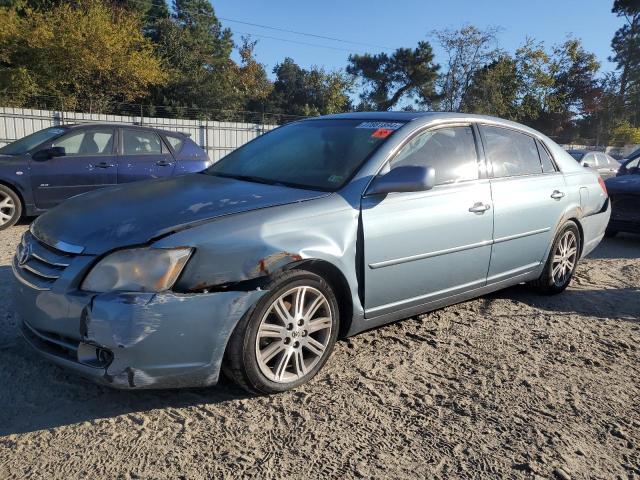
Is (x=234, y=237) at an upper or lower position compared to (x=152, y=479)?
upper

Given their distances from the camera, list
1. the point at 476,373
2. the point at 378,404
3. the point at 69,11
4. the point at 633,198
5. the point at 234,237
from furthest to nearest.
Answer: the point at 69,11, the point at 633,198, the point at 476,373, the point at 378,404, the point at 234,237

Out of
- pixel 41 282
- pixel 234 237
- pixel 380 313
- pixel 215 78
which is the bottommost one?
pixel 380 313

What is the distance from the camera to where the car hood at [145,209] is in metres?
2.63

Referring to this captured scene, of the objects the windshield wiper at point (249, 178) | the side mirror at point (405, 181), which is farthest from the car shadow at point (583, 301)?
the windshield wiper at point (249, 178)

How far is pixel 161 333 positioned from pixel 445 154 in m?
2.35

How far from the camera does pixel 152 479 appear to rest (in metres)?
2.19

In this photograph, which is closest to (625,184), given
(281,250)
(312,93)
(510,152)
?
(510,152)

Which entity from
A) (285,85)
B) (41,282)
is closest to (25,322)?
(41,282)

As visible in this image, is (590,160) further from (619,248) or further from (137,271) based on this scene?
(137,271)

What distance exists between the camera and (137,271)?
2508mm

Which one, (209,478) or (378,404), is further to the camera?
(378,404)

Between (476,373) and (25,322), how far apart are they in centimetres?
259

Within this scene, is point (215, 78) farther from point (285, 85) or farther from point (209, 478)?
point (209, 478)

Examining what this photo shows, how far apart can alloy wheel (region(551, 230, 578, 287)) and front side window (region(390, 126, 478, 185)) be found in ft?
4.71
